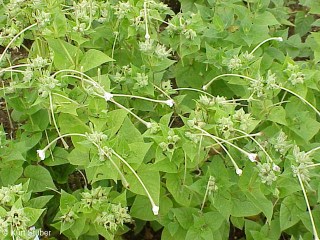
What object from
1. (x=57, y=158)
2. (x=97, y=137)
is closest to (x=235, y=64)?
(x=97, y=137)

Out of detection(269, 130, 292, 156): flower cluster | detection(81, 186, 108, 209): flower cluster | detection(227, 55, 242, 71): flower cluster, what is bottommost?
detection(81, 186, 108, 209): flower cluster

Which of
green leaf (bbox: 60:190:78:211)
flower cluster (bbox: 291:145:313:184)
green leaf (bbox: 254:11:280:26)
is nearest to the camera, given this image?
flower cluster (bbox: 291:145:313:184)

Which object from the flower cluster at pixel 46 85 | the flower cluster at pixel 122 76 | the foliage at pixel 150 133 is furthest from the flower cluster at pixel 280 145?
the flower cluster at pixel 46 85

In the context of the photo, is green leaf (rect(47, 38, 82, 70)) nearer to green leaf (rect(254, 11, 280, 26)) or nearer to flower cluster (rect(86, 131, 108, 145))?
flower cluster (rect(86, 131, 108, 145))

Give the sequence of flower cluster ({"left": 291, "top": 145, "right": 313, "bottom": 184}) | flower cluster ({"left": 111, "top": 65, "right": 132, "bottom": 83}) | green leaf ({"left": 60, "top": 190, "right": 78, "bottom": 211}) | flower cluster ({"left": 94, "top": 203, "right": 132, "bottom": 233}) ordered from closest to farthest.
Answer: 1. flower cluster ({"left": 291, "top": 145, "right": 313, "bottom": 184})
2. flower cluster ({"left": 94, "top": 203, "right": 132, "bottom": 233})
3. green leaf ({"left": 60, "top": 190, "right": 78, "bottom": 211})
4. flower cluster ({"left": 111, "top": 65, "right": 132, "bottom": 83})

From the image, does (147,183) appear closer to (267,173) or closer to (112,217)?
(112,217)

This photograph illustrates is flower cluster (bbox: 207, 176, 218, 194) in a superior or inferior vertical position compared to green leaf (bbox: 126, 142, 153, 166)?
inferior

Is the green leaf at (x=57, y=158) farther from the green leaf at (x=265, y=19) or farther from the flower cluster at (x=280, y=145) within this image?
the green leaf at (x=265, y=19)

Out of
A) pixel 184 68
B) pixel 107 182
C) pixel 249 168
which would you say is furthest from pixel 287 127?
pixel 107 182

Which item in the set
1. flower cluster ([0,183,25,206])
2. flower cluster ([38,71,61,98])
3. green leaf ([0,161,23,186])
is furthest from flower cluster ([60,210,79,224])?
flower cluster ([38,71,61,98])
